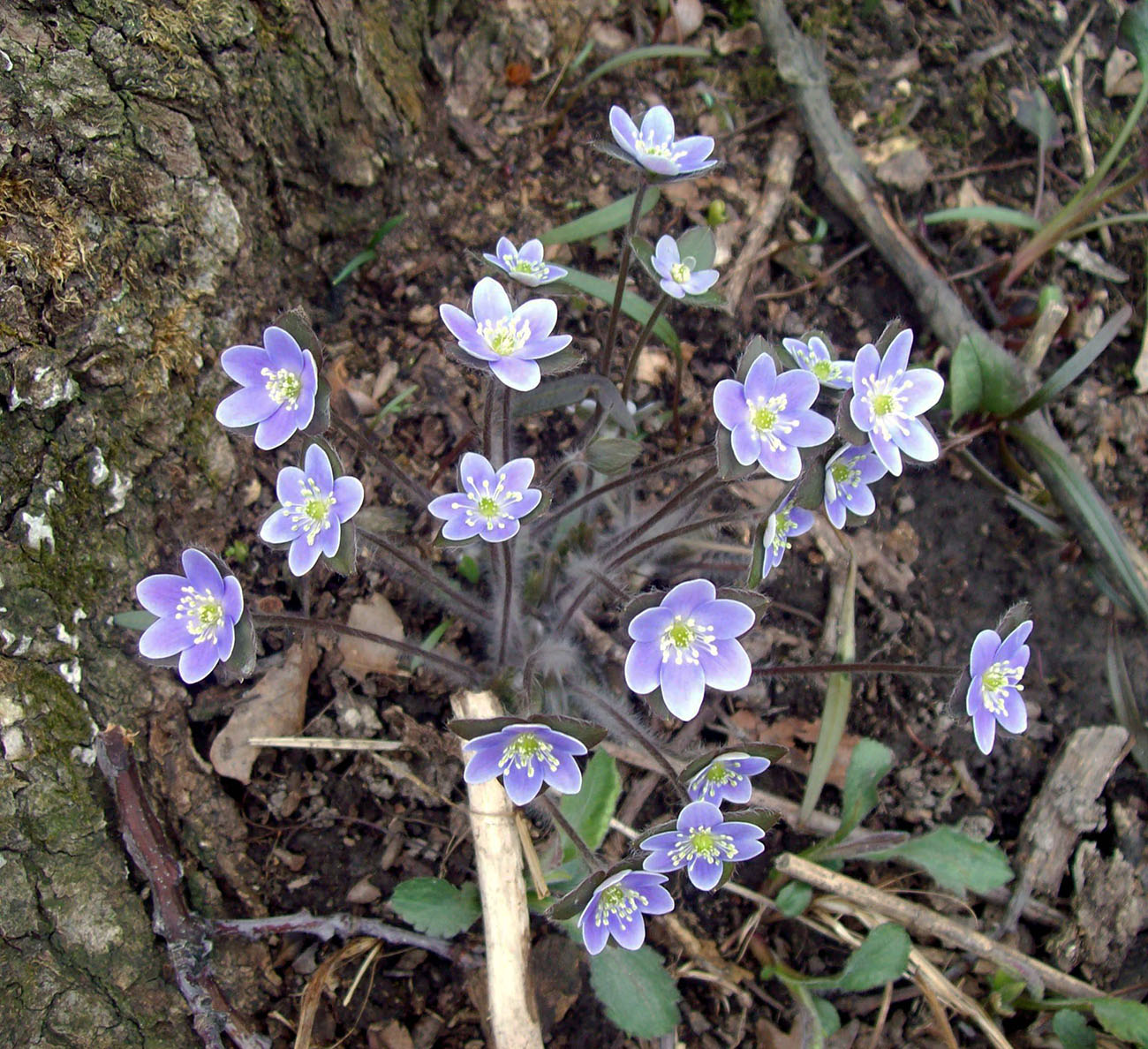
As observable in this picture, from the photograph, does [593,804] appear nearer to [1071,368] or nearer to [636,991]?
[636,991]

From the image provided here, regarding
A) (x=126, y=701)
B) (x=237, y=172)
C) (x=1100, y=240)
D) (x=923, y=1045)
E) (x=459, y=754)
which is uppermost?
(x=237, y=172)

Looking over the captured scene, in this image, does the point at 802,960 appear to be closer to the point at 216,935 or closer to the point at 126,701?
the point at 216,935

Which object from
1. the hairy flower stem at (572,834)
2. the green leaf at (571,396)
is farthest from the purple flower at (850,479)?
the hairy flower stem at (572,834)

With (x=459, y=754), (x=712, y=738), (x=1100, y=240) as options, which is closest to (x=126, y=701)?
(x=459, y=754)

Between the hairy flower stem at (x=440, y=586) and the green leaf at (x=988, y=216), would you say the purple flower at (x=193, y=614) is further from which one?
the green leaf at (x=988, y=216)

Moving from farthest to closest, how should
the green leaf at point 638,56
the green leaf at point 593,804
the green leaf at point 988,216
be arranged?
the green leaf at point 988,216 → the green leaf at point 638,56 → the green leaf at point 593,804

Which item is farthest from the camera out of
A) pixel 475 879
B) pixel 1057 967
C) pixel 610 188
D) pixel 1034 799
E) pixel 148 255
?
pixel 610 188
